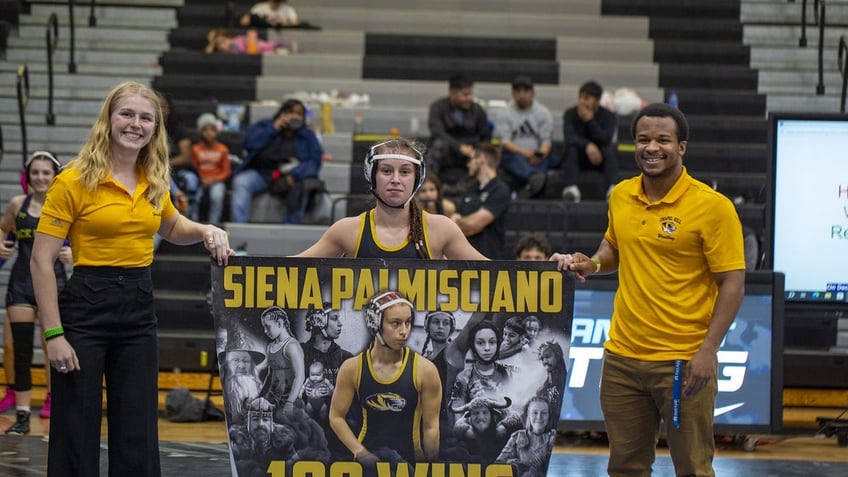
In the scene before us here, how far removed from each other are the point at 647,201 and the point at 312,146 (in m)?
6.81

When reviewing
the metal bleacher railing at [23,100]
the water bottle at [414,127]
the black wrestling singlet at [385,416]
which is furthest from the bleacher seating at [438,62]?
the black wrestling singlet at [385,416]

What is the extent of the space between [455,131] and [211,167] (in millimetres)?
2199

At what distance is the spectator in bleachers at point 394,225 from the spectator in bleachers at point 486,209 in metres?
4.04

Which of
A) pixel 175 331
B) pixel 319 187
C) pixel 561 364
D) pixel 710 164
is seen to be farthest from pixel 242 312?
pixel 710 164

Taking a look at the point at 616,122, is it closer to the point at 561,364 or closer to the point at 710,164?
the point at 710,164

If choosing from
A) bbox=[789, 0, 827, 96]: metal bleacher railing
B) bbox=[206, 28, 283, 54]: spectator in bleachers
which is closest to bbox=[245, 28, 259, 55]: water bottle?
bbox=[206, 28, 283, 54]: spectator in bleachers

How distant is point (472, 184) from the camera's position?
35.8 ft

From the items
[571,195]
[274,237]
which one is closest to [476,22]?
[571,195]

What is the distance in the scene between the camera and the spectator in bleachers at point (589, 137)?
458 inches

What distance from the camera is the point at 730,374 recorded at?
8.29 meters

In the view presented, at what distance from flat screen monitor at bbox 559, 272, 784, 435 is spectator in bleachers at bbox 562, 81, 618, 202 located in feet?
11.1

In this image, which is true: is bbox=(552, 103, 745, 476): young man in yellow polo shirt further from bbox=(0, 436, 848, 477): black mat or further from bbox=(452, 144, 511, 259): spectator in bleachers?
bbox=(452, 144, 511, 259): spectator in bleachers

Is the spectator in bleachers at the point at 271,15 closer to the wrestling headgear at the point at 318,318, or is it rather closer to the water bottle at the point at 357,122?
the water bottle at the point at 357,122

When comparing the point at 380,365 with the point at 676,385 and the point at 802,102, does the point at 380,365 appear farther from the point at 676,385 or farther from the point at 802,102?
the point at 802,102
